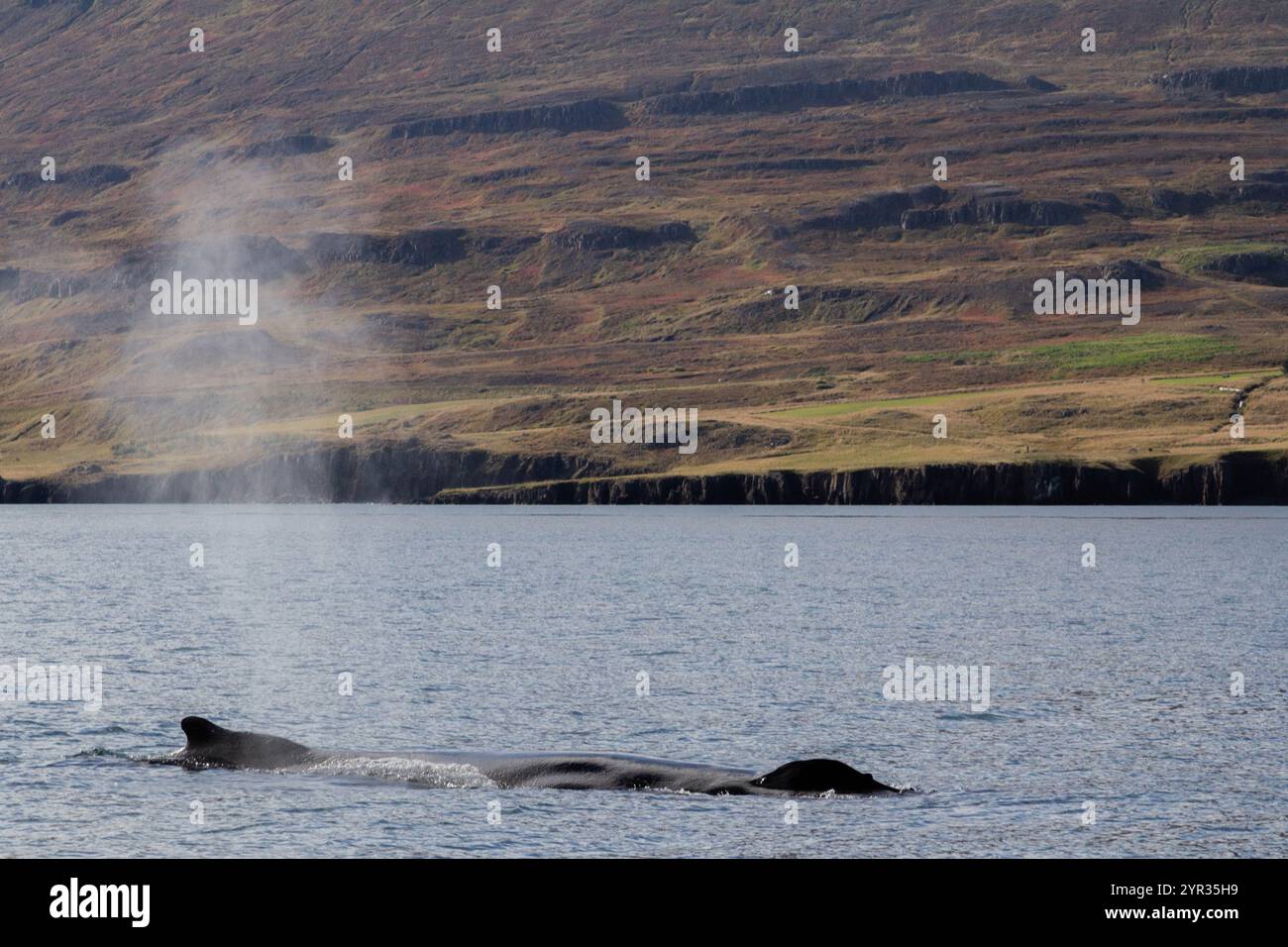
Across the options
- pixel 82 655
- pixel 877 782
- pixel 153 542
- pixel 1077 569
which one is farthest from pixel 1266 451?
pixel 877 782

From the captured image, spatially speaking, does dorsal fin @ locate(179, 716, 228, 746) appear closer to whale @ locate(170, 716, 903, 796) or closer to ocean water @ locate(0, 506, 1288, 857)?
whale @ locate(170, 716, 903, 796)

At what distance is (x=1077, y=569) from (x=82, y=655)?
75780 mm

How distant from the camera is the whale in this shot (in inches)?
1439

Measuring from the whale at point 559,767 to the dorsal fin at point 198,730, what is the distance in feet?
0.08

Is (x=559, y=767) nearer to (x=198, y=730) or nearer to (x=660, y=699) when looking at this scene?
(x=198, y=730)

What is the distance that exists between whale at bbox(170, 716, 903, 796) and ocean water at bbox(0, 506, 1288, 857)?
706 millimetres

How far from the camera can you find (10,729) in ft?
154

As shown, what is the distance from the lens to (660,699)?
54.2 meters

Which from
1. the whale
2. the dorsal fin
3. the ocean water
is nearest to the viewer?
the ocean water

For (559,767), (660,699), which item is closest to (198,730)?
(559,767)

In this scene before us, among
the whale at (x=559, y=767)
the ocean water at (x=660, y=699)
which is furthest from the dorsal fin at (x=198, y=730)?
the ocean water at (x=660, y=699)

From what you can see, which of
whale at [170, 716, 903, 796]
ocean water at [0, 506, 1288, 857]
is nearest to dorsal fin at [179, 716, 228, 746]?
whale at [170, 716, 903, 796]

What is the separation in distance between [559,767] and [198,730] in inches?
353

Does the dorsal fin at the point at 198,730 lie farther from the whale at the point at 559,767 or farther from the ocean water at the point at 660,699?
the ocean water at the point at 660,699
